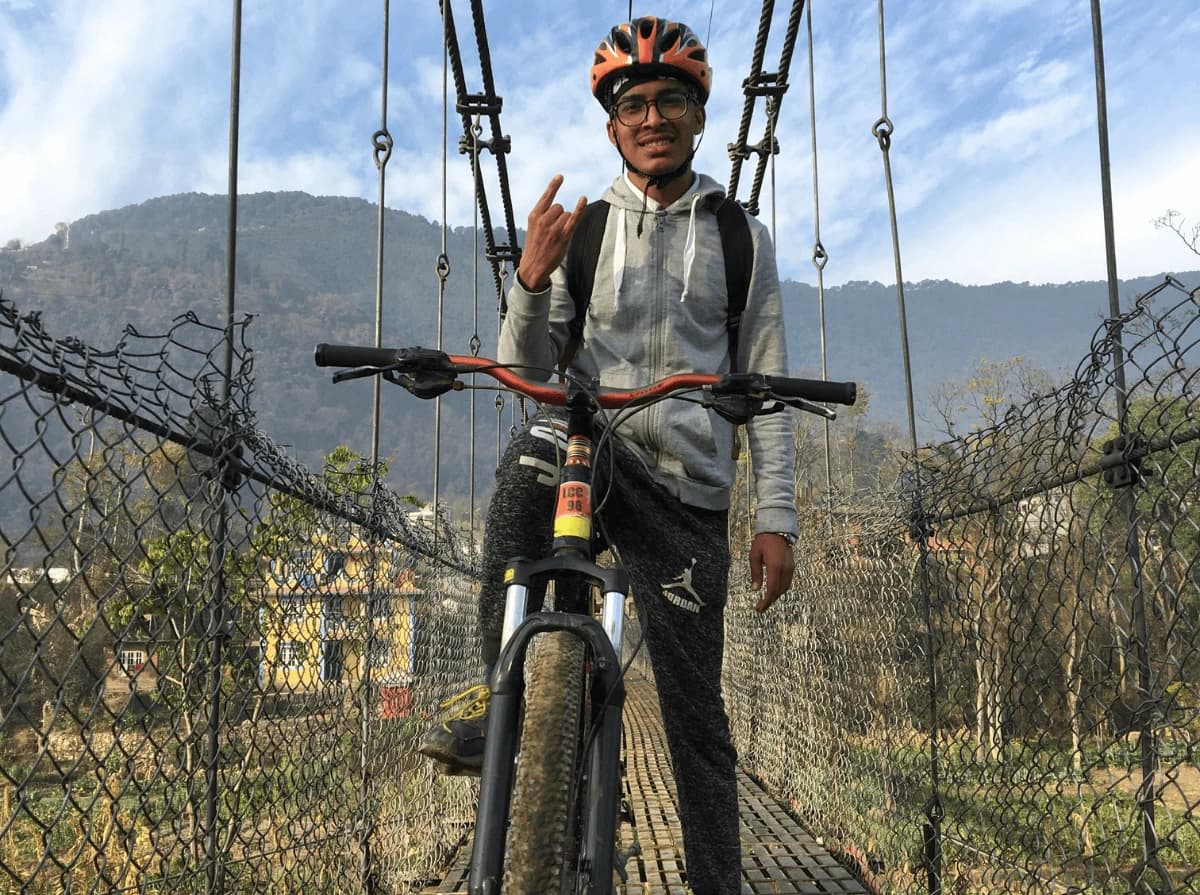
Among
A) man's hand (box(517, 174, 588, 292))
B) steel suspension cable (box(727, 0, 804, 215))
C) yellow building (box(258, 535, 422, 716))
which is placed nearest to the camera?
man's hand (box(517, 174, 588, 292))

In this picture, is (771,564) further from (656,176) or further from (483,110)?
(483,110)

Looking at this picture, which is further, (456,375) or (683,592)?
(683,592)

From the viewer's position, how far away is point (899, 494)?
2.75 metres

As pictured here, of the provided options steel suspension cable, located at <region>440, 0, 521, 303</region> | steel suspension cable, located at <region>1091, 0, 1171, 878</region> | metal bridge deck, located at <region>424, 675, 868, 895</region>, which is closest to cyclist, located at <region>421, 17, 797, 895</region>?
metal bridge deck, located at <region>424, 675, 868, 895</region>

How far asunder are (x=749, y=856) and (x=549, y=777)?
252 centimetres

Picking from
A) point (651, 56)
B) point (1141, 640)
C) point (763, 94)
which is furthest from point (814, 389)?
point (763, 94)

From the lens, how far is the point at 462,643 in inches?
220

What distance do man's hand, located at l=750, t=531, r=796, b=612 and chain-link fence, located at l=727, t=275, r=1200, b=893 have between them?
551mm

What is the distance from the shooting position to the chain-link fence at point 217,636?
1314 millimetres

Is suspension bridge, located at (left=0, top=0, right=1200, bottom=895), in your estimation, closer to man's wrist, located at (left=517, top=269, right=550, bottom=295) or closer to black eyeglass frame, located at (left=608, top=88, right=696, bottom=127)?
man's wrist, located at (left=517, top=269, right=550, bottom=295)

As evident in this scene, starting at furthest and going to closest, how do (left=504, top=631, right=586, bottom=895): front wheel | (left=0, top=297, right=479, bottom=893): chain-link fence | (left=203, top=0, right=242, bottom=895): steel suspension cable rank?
(left=203, top=0, right=242, bottom=895): steel suspension cable, (left=0, top=297, right=479, bottom=893): chain-link fence, (left=504, top=631, right=586, bottom=895): front wheel

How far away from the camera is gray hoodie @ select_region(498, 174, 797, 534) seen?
175cm

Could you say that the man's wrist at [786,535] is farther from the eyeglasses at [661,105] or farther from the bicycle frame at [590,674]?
the eyeglasses at [661,105]

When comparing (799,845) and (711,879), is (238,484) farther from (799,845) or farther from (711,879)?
(799,845)
